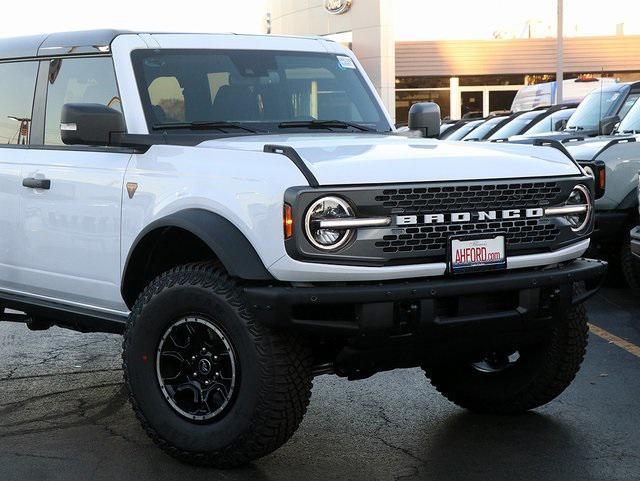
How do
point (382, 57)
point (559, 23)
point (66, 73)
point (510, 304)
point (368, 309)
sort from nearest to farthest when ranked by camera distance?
point (368, 309) < point (510, 304) < point (66, 73) < point (559, 23) < point (382, 57)

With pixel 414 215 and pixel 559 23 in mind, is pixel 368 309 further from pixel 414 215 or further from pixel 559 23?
pixel 559 23

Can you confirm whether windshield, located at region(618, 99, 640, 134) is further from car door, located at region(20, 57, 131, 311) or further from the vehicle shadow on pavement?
car door, located at region(20, 57, 131, 311)

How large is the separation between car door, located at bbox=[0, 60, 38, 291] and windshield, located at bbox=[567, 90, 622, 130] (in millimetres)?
8555

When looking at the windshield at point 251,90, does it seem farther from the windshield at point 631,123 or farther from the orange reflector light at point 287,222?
the windshield at point 631,123

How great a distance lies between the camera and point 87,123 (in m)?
5.48

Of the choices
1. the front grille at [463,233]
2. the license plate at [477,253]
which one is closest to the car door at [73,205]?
the front grille at [463,233]

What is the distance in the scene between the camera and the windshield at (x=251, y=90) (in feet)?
19.4

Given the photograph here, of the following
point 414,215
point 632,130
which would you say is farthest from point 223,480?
point 632,130

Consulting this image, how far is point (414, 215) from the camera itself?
4754 millimetres

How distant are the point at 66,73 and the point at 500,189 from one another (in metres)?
2.56

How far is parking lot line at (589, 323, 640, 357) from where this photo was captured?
754 cm

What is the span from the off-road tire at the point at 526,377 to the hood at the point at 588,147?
13.9 feet

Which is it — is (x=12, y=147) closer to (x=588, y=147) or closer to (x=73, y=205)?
(x=73, y=205)

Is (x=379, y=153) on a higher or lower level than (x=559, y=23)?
lower
